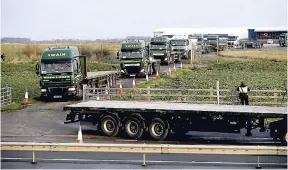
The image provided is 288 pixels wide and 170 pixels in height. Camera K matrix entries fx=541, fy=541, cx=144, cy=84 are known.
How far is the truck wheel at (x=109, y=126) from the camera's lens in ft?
69.9

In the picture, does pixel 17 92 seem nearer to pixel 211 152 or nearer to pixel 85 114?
pixel 85 114

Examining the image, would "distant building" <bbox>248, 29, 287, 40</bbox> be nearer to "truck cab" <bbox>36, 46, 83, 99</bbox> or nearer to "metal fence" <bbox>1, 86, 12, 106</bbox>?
"truck cab" <bbox>36, 46, 83, 99</bbox>

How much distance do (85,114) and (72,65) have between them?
10.2 m

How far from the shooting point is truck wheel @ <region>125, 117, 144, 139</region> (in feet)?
68.2

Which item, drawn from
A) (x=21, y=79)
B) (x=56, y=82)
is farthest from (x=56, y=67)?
(x=21, y=79)

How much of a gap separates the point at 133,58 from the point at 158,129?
83.9 feet

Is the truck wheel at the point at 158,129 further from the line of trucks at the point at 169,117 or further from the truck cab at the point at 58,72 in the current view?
the truck cab at the point at 58,72

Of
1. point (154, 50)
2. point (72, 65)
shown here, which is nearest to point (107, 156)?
point (72, 65)

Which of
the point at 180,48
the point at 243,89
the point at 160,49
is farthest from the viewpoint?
the point at 180,48

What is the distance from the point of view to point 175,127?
67.5 ft

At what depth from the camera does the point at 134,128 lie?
21031 mm

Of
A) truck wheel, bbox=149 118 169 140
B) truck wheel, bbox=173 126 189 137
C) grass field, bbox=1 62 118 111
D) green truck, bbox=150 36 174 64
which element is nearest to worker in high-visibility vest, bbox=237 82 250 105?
truck wheel, bbox=173 126 189 137

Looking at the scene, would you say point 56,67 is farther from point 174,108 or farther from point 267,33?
point 267,33

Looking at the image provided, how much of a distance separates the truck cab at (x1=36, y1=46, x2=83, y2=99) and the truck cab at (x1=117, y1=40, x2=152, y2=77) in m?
14.0
